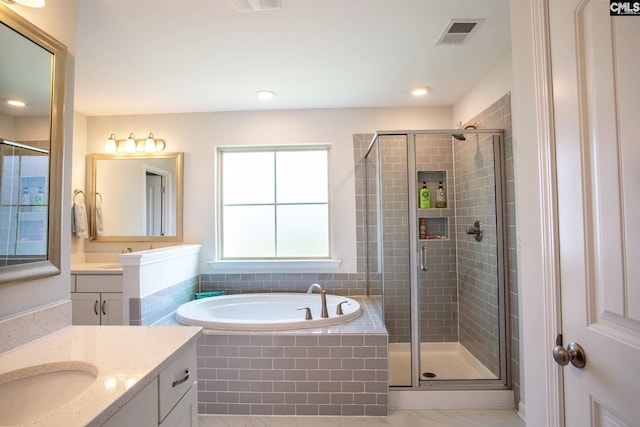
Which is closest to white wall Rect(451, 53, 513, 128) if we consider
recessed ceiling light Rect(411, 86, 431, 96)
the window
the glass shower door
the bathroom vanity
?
recessed ceiling light Rect(411, 86, 431, 96)

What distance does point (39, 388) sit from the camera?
0.95 metres

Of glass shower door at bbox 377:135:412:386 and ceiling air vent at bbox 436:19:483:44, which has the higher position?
ceiling air vent at bbox 436:19:483:44

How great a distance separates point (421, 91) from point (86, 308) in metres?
3.46

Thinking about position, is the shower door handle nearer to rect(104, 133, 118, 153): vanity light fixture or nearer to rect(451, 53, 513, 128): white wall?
rect(451, 53, 513, 128): white wall

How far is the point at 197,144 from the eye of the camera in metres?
3.38

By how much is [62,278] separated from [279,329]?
1353 mm

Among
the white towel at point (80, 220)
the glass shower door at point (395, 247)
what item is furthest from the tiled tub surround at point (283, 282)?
the white towel at point (80, 220)

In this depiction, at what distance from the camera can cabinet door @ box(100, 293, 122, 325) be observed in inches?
101

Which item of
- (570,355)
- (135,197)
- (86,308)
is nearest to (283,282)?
(86,308)

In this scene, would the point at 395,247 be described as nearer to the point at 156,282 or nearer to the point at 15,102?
the point at 156,282

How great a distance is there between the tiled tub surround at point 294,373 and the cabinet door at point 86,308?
1.07 meters

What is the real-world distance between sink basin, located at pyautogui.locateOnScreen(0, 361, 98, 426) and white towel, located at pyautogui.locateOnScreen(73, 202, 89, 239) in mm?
2726

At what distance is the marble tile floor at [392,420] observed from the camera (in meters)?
2.09

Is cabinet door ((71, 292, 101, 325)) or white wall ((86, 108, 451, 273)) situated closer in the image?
cabinet door ((71, 292, 101, 325))
